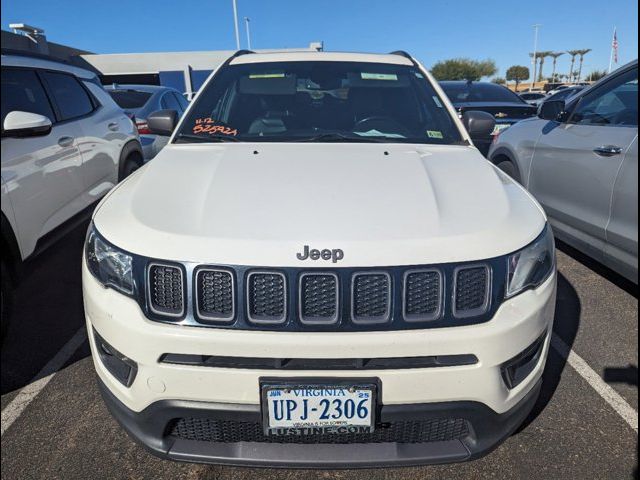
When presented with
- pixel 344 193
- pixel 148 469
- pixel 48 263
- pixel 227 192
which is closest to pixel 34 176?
pixel 48 263

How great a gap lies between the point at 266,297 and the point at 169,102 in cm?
686

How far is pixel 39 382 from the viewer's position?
251 cm

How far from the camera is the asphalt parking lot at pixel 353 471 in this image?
6.37 feet

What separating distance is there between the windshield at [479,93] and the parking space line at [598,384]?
19.1 feet

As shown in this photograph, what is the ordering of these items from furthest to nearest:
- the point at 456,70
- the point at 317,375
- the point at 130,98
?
the point at 456,70 → the point at 130,98 → the point at 317,375

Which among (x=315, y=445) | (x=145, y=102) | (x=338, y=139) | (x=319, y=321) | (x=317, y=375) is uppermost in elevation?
(x=145, y=102)

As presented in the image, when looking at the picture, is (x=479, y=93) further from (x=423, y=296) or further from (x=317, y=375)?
(x=317, y=375)

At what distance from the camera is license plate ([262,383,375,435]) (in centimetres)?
153

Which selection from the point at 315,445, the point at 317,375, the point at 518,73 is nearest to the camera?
the point at 317,375

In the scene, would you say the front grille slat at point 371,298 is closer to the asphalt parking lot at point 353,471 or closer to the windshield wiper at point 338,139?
the asphalt parking lot at point 353,471

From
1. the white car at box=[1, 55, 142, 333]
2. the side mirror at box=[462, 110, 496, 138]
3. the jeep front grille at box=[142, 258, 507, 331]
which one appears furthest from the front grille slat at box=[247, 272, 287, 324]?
the side mirror at box=[462, 110, 496, 138]

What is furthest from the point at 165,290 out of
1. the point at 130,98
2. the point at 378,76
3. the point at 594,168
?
the point at 130,98

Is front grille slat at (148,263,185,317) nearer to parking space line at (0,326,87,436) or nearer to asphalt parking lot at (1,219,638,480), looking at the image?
asphalt parking lot at (1,219,638,480)

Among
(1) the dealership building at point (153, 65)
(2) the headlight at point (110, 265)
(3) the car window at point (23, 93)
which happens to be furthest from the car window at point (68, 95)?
(1) the dealership building at point (153, 65)
